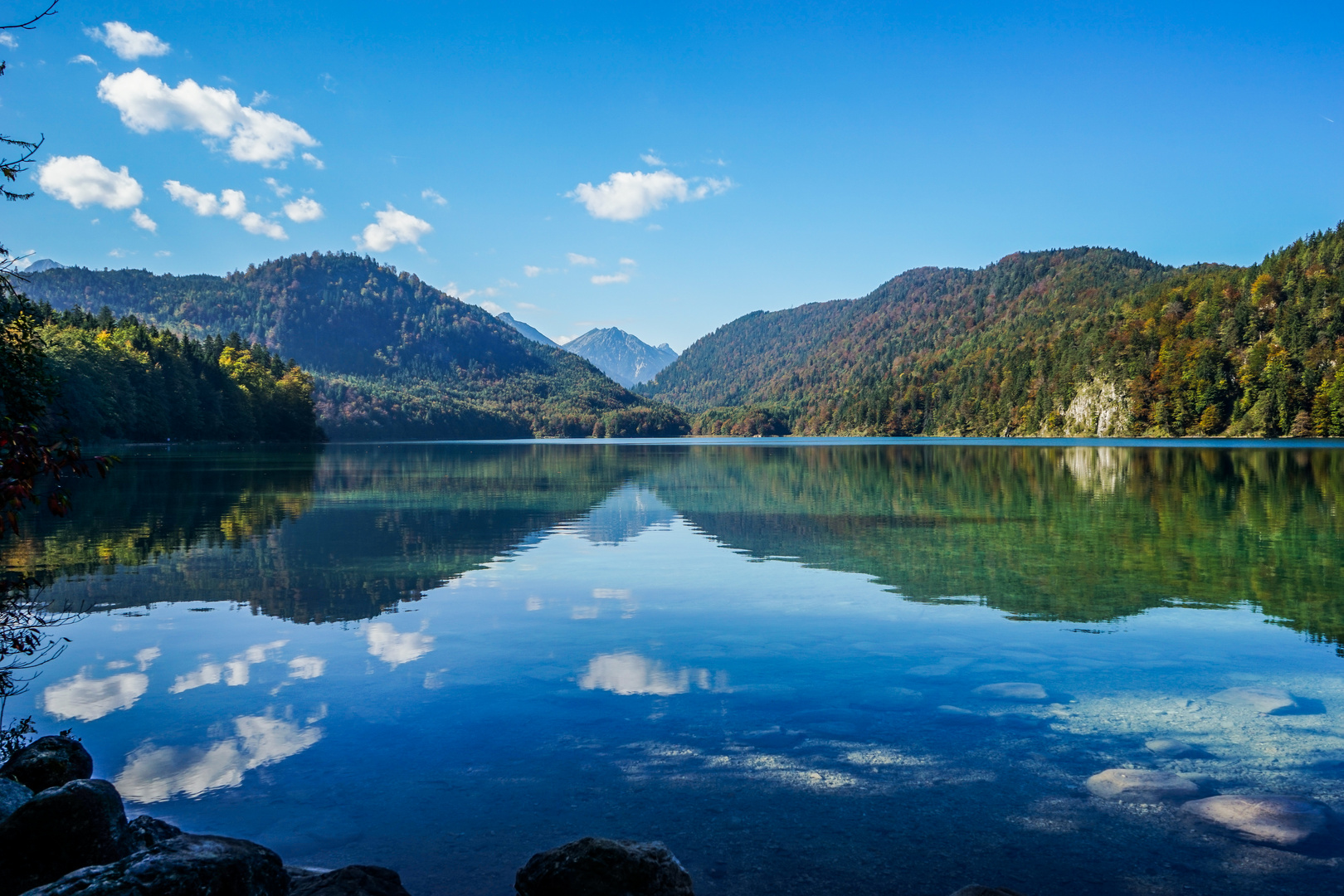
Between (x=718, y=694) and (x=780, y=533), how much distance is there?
17.0 meters

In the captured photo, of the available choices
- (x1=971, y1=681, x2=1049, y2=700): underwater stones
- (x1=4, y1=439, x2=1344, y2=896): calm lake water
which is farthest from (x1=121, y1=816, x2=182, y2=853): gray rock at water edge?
(x1=971, y1=681, x2=1049, y2=700): underwater stones

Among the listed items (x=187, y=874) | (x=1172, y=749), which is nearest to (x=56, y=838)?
(x=187, y=874)

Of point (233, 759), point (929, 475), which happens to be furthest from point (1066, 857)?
point (929, 475)

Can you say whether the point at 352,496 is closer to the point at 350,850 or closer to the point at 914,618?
the point at 914,618

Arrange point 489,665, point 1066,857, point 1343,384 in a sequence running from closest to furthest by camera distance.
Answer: point 1066,857 < point 489,665 < point 1343,384

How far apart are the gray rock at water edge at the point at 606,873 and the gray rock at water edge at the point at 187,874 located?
177 centimetres

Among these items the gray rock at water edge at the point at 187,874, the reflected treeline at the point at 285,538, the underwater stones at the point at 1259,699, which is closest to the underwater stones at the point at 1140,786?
the underwater stones at the point at 1259,699

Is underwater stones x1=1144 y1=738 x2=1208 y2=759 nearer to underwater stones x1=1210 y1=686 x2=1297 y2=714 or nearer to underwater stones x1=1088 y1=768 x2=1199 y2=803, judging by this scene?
underwater stones x1=1088 y1=768 x2=1199 y2=803

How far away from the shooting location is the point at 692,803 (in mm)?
7531

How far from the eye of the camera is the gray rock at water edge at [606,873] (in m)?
5.51

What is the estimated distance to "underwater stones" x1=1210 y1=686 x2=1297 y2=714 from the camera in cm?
1012

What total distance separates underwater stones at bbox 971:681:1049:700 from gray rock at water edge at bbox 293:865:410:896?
782 cm

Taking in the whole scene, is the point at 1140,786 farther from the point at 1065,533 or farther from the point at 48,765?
the point at 1065,533

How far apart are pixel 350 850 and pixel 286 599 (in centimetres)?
1115
